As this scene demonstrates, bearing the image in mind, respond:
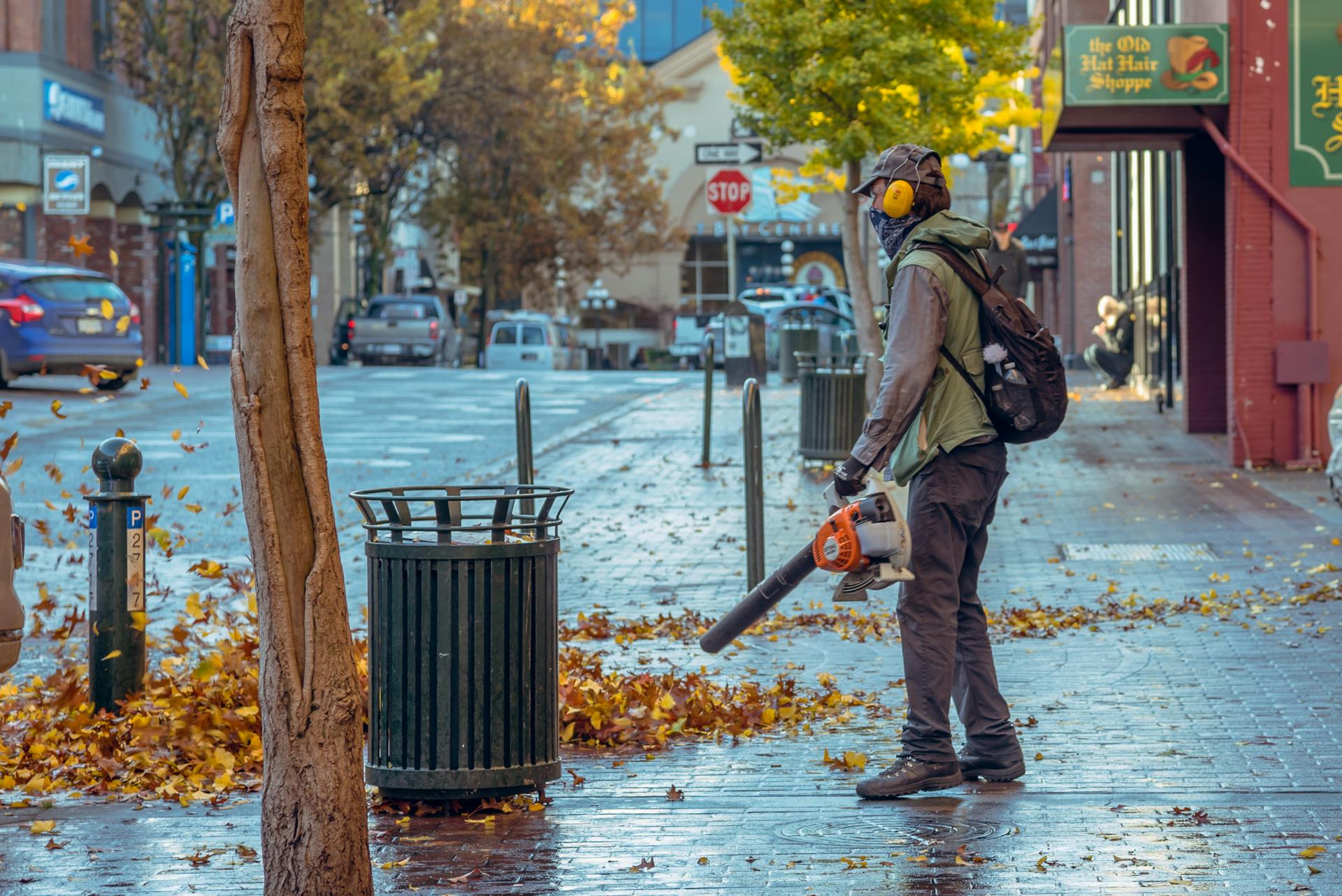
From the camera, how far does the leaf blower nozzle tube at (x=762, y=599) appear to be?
18.9 feet

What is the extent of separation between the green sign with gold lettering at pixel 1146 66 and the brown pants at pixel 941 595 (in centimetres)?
1041

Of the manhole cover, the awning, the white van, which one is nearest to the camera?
the manhole cover

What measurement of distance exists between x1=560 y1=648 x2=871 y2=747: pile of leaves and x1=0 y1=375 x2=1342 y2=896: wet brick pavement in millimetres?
140

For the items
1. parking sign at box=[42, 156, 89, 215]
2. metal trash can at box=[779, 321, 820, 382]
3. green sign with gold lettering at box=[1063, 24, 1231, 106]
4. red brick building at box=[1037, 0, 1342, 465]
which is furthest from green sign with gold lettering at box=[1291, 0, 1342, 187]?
parking sign at box=[42, 156, 89, 215]

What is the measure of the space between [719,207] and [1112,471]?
869 centimetres

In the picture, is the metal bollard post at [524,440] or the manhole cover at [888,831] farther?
the metal bollard post at [524,440]

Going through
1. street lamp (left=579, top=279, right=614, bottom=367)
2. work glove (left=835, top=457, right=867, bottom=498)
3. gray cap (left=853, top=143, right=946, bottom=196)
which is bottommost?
work glove (left=835, top=457, right=867, bottom=498)

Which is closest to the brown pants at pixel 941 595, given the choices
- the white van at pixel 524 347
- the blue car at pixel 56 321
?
the blue car at pixel 56 321

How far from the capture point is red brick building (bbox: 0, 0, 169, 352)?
34000mm

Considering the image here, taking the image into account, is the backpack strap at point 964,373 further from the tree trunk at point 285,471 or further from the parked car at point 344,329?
the parked car at point 344,329

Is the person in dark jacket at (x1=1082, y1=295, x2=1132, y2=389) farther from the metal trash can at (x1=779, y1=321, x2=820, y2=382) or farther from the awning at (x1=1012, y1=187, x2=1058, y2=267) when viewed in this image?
the awning at (x1=1012, y1=187, x2=1058, y2=267)

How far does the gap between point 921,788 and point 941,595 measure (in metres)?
0.58

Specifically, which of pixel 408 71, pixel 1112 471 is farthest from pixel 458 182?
pixel 1112 471

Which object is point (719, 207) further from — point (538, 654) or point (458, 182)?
point (458, 182)
